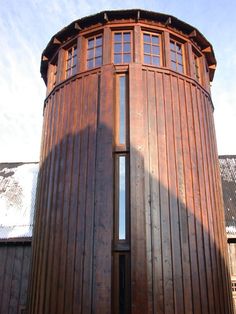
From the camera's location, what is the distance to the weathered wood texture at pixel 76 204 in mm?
8039

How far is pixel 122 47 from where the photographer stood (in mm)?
10617

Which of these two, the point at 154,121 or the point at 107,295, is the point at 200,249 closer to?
the point at 107,295

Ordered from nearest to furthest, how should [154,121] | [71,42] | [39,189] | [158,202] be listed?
[158,202] → [154,121] → [39,189] → [71,42]

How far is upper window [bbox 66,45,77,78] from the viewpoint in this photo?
36.6ft

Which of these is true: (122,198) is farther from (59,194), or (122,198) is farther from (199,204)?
(199,204)

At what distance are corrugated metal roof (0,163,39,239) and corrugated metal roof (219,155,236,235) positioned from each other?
300 inches

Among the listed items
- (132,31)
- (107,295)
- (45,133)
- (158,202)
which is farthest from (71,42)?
(107,295)

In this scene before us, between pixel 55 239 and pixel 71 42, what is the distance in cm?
663

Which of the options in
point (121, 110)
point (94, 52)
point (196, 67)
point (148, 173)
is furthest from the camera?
point (196, 67)

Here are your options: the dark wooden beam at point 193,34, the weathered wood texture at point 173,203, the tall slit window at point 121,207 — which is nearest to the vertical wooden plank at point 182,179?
the weathered wood texture at point 173,203

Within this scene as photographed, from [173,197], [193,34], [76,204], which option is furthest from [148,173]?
[193,34]

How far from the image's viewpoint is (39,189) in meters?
10.8

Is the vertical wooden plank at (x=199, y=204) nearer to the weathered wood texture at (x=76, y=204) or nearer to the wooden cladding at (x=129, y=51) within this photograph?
the wooden cladding at (x=129, y=51)

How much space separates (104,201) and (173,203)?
1781mm
